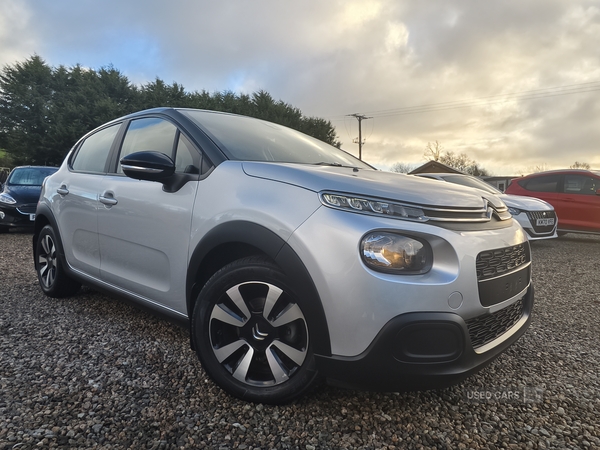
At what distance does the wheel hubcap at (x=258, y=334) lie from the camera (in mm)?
1887

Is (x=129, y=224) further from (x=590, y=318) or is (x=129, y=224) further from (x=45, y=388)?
(x=590, y=318)

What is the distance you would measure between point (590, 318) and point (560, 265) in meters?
3.05

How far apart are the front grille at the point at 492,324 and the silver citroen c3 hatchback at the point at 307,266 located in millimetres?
10

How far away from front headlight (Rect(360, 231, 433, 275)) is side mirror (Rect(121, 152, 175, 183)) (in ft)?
3.98

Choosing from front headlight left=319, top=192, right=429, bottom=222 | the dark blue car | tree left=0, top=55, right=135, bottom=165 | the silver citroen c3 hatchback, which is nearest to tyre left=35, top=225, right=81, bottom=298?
the silver citroen c3 hatchback

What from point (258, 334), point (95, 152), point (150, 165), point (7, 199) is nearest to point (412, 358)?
point (258, 334)

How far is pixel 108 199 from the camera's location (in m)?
2.86

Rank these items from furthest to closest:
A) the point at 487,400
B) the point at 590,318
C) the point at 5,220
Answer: the point at 5,220, the point at 590,318, the point at 487,400

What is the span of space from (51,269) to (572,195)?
9574 mm

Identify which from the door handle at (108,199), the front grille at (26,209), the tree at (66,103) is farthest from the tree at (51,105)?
the door handle at (108,199)

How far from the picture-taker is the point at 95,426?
1.83 m

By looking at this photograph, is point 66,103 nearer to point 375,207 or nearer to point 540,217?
point 540,217

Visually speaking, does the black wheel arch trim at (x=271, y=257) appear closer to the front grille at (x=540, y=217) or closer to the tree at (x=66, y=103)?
the front grille at (x=540, y=217)

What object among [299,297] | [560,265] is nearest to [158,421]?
[299,297]
